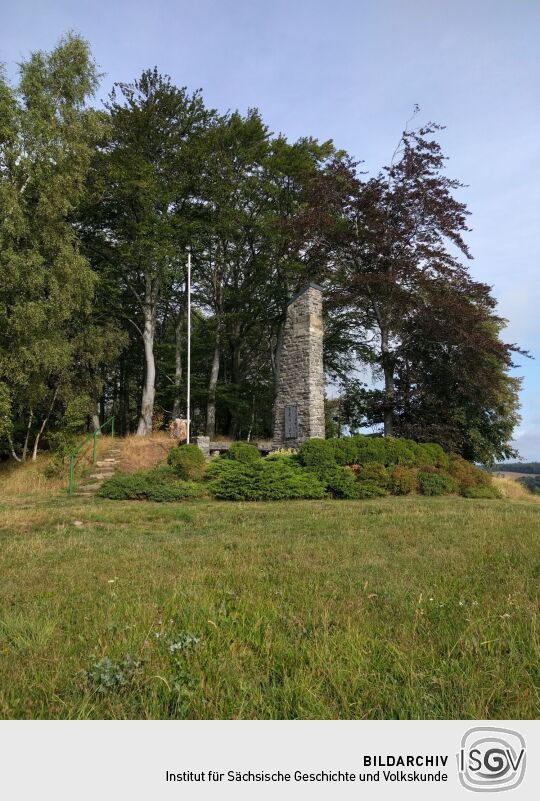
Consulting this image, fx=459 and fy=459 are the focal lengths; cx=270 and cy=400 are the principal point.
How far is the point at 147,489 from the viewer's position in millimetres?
12258

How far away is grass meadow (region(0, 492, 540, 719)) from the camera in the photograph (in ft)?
7.49

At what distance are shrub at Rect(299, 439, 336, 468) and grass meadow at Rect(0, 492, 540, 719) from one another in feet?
24.4

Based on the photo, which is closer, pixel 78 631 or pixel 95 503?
pixel 78 631

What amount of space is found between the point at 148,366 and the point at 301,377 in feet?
28.7

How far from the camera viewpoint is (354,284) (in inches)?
804

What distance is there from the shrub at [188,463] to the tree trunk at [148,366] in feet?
26.6

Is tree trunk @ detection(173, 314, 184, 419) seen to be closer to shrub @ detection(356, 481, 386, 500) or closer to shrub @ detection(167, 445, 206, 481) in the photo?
shrub @ detection(167, 445, 206, 481)

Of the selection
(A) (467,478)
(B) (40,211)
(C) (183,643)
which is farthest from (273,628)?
(B) (40,211)

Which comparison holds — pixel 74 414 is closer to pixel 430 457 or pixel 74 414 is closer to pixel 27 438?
pixel 27 438

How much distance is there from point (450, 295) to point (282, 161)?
11.3 metres
